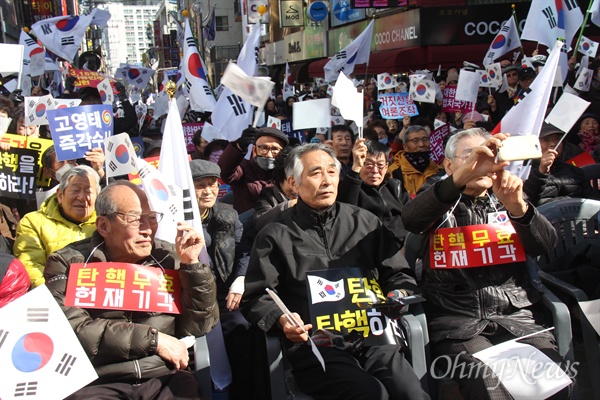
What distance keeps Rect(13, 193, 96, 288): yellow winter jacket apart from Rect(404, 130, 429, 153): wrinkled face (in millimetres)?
3430

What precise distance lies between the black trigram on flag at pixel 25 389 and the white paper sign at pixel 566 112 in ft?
12.0

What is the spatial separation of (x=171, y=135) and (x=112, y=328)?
118 centimetres

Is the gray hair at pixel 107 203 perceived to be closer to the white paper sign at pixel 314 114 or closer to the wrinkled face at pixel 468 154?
the wrinkled face at pixel 468 154


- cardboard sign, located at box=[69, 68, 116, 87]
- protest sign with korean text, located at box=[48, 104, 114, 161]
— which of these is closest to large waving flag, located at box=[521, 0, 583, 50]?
protest sign with korean text, located at box=[48, 104, 114, 161]

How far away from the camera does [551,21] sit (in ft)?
28.5

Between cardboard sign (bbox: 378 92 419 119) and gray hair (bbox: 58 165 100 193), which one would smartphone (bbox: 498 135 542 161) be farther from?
cardboard sign (bbox: 378 92 419 119)

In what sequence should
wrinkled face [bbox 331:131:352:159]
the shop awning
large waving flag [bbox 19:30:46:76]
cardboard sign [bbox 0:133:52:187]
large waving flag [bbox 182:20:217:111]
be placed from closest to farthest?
cardboard sign [bbox 0:133:52:187] < wrinkled face [bbox 331:131:352:159] < large waving flag [bbox 182:20:217:111] < large waving flag [bbox 19:30:46:76] < the shop awning

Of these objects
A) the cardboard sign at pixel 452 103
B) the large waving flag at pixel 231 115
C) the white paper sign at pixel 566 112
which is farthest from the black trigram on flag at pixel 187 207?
the cardboard sign at pixel 452 103

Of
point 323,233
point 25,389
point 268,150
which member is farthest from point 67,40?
point 25,389

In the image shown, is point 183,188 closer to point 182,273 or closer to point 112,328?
point 182,273

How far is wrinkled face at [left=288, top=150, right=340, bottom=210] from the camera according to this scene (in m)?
3.70

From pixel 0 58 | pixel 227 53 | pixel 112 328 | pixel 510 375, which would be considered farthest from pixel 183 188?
pixel 227 53

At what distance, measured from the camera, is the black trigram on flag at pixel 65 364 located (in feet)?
9.23

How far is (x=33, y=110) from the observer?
7.00 meters
